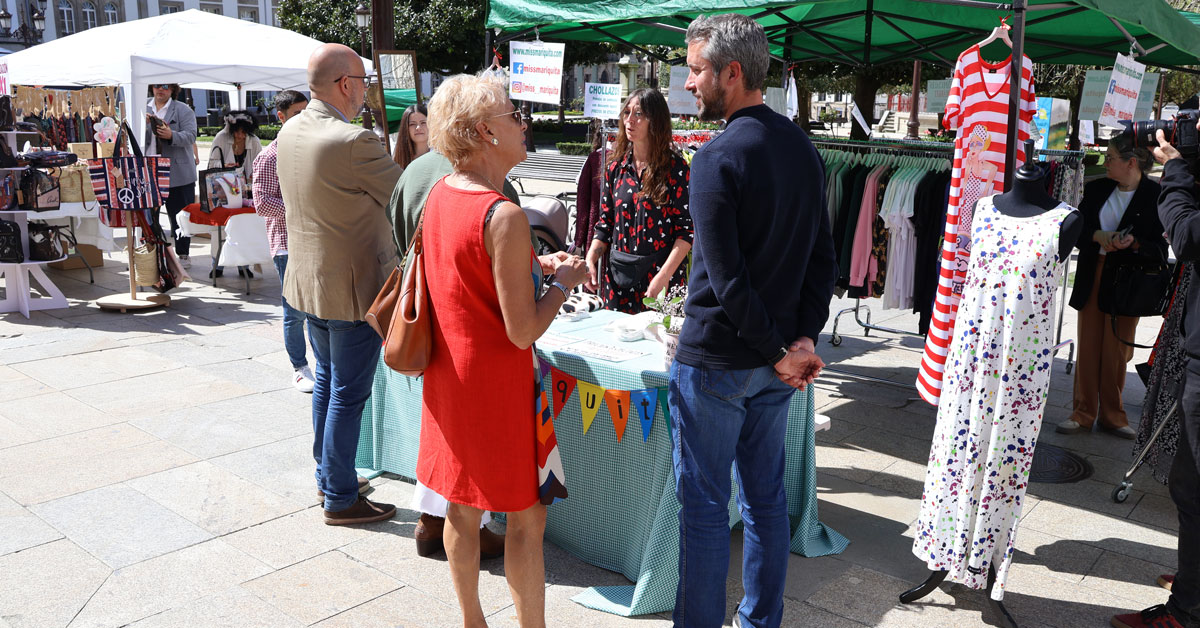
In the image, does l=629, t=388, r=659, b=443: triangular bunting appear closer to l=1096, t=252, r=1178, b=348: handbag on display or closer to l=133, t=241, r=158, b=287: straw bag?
l=1096, t=252, r=1178, b=348: handbag on display

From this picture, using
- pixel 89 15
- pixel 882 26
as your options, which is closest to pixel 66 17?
pixel 89 15

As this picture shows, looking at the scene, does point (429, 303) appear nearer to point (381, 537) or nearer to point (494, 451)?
point (494, 451)

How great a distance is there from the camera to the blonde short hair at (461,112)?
237 centimetres

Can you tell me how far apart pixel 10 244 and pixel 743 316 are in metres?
7.11

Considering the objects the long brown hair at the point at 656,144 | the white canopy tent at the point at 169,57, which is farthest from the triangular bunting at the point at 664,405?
the white canopy tent at the point at 169,57

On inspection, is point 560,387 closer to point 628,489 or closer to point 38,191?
point 628,489

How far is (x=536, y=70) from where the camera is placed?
570cm

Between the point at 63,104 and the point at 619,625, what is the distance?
15.1 meters

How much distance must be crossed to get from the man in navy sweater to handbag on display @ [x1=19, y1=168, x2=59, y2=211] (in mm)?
7016

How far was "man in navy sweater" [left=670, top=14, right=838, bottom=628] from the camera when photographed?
2.38 metres

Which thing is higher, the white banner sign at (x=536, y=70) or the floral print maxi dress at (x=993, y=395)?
the white banner sign at (x=536, y=70)

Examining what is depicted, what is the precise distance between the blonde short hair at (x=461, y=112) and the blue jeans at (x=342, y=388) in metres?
1.41

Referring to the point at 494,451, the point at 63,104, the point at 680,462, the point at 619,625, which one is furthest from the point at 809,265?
the point at 63,104

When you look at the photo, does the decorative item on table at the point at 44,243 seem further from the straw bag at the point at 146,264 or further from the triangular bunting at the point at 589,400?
the triangular bunting at the point at 589,400
